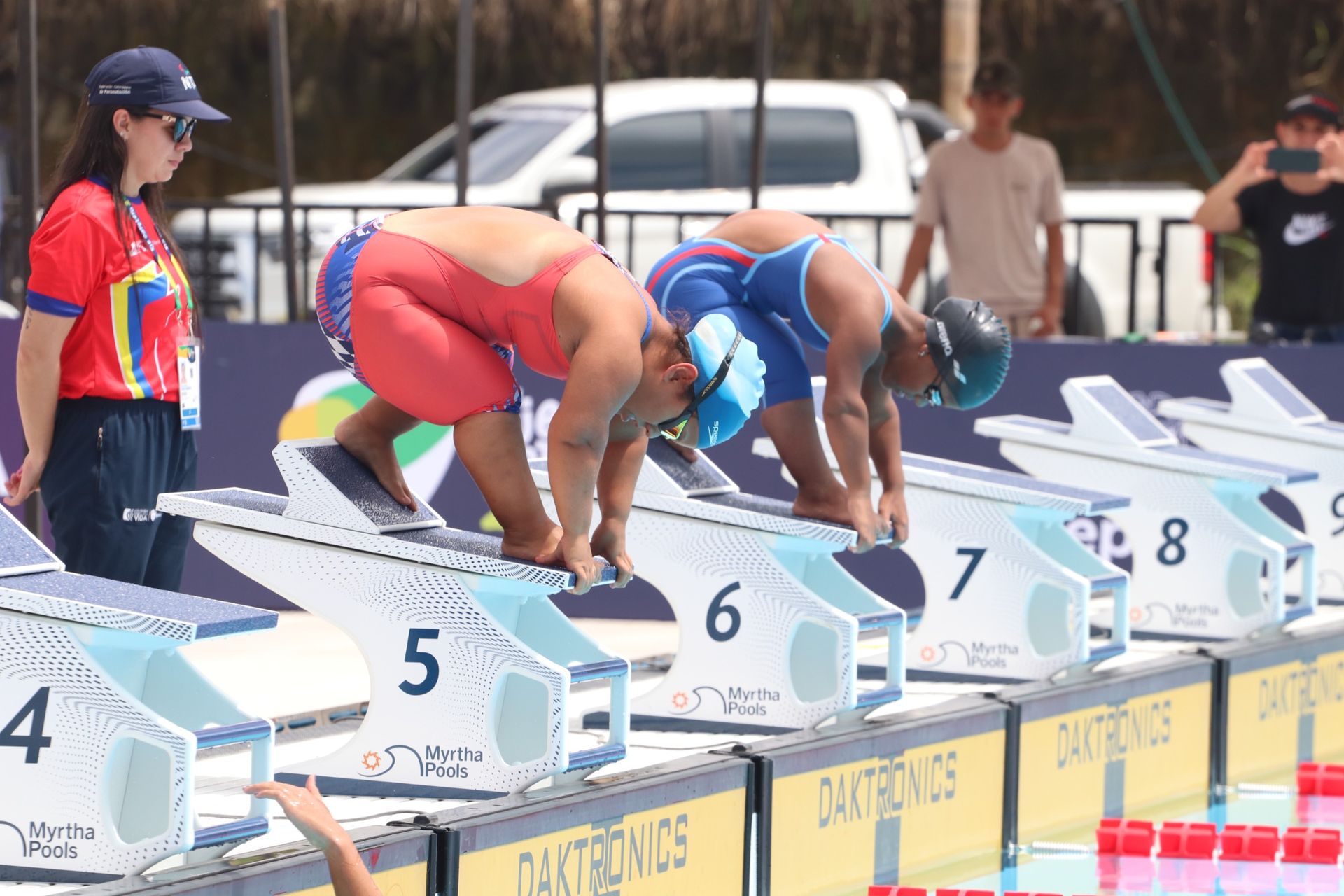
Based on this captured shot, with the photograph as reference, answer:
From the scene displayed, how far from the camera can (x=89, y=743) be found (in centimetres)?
330

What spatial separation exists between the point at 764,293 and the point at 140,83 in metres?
1.88

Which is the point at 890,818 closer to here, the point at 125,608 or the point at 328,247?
the point at 125,608

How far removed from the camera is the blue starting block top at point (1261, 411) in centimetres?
718

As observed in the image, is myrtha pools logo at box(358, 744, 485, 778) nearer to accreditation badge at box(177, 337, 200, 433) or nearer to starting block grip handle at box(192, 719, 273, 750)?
starting block grip handle at box(192, 719, 273, 750)

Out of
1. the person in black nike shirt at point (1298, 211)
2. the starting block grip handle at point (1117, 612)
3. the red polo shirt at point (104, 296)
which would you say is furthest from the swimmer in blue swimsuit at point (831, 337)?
the person in black nike shirt at point (1298, 211)

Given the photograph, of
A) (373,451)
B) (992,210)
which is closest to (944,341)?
(373,451)

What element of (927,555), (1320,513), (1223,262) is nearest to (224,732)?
(927,555)

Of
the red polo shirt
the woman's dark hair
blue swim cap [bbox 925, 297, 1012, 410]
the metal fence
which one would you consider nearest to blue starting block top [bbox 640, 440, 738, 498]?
blue swim cap [bbox 925, 297, 1012, 410]

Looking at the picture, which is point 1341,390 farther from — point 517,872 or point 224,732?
point 224,732

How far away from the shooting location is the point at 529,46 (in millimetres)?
18500

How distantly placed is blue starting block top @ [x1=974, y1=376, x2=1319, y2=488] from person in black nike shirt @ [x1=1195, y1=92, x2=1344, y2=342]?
Answer: 1759 millimetres

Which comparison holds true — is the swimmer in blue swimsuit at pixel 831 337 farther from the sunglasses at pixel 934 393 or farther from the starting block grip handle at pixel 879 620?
the starting block grip handle at pixel 879 620

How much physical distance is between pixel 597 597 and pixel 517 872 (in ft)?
14.0

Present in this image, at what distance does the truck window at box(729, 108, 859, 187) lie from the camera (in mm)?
11219
